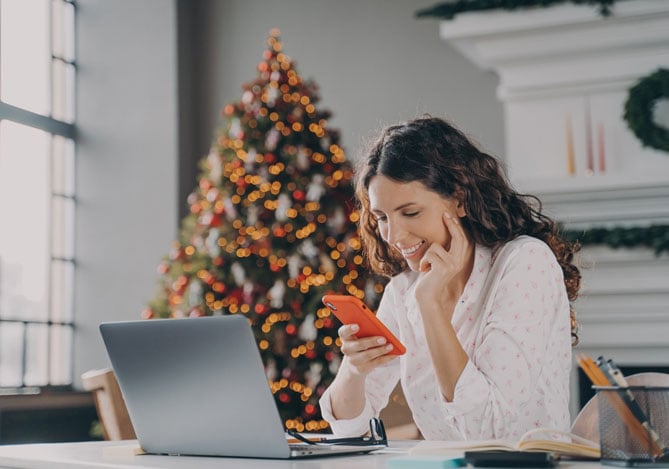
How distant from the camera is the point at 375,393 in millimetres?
1894

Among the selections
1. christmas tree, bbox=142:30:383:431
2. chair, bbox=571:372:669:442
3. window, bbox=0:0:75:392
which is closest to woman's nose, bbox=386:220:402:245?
chair, bbox=571:372:669:442

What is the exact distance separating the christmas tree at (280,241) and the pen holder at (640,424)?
97.0 inches

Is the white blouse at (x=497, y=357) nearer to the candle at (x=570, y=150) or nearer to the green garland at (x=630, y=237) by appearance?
the green garland at (x=630, y=237)

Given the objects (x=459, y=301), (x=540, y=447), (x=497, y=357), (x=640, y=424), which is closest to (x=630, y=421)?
(x=640, y=424)

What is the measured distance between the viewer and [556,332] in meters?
1.71

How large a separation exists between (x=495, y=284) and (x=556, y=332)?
5.6 inches

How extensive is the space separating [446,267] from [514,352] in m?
0.21

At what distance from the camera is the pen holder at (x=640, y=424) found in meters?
1.10

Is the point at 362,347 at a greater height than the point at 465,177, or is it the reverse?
the point at 465,177

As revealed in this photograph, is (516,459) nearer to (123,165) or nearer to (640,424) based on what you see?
(640,424)

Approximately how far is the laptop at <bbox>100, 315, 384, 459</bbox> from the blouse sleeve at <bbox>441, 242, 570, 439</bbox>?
0.19 m

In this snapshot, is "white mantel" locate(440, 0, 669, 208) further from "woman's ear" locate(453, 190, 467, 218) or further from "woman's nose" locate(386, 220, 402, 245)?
"woman's nose" locate(386, 220, 402, 245)

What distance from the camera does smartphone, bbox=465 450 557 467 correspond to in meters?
1.10

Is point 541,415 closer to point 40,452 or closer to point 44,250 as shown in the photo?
point 40,452
